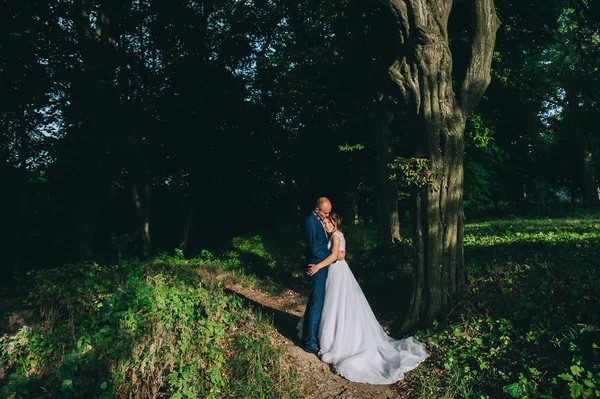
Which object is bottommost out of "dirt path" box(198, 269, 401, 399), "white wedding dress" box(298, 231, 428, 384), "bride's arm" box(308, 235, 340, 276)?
"dirt path" box(198, 269, 401, 399)

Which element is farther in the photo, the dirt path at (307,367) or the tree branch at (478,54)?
the tree branch at (478,54)

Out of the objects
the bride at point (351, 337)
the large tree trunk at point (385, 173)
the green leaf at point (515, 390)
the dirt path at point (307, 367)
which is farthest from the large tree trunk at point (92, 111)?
the green leaf at point (515, 390)

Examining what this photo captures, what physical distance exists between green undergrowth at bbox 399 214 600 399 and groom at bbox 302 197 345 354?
1716 millimetres

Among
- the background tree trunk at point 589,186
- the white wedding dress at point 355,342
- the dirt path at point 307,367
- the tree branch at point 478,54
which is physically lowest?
the dirt path at point 307,367

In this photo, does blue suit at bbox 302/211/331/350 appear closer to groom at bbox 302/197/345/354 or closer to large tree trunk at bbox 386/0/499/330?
groom at bbox 302/197/345/354

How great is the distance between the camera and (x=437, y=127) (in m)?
7.16

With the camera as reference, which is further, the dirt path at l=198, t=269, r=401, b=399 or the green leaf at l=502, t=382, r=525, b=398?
the dirt path at l=198, t=269, r=401, b=399

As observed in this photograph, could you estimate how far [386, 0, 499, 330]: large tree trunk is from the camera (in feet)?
23.3

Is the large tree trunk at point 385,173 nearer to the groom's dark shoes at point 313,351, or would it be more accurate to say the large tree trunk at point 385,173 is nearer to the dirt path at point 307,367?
the dirt path at point 307,367

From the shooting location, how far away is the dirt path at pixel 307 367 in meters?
5.68

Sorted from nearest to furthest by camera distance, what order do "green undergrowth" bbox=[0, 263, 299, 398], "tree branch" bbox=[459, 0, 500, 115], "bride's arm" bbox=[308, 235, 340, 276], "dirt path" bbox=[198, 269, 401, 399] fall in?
"green undergrowth" bbox=[0, 263, 299, 398], "dirt path" bbox=[198, 269, 401, 399], "bride's arm" bbox=[308, 235, 340, 276], "tree branch" bbox=[459, 0, 500, 115]

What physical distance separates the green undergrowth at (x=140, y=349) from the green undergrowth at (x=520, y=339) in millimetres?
2278

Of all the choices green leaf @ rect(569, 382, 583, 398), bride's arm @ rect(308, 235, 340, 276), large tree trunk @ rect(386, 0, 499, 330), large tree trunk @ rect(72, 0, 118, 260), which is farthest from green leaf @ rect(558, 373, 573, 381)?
large tree trunk @ rect(72, 0, 118, 260)

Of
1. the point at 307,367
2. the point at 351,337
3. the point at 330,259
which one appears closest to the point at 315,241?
the point at 330,259
